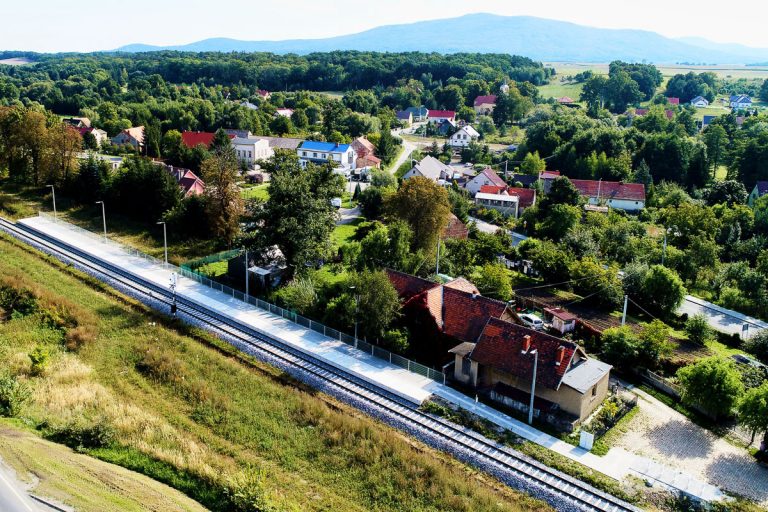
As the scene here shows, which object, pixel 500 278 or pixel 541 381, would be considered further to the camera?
pixel 500 278

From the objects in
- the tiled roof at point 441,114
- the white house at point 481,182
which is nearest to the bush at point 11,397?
the white house at point 481,182

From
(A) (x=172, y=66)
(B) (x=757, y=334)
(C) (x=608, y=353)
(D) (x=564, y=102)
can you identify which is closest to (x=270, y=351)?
(C) (x=608, y=353)

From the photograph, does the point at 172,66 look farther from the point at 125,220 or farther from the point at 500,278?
the point at 500,278

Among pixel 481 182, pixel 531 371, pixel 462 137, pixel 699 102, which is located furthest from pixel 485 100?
pixel 531 371

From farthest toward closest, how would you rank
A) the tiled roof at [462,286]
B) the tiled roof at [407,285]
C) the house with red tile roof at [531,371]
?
the tiled roof at [462,286]
the tiled roof at [407,285]
the house with red tile roof at [531,371]

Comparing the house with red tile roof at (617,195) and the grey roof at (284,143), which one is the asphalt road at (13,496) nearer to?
the house with red tile roof at (617,195)

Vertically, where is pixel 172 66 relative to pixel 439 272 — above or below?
above

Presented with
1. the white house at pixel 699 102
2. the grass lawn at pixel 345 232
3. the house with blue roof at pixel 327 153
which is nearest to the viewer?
the grass lawn at pixel 345 232

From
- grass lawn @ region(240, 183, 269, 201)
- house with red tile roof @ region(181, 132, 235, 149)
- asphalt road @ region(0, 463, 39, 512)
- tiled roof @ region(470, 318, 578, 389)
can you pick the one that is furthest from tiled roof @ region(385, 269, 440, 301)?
house with red tile roof @ region(181, 132, 235, 149)
